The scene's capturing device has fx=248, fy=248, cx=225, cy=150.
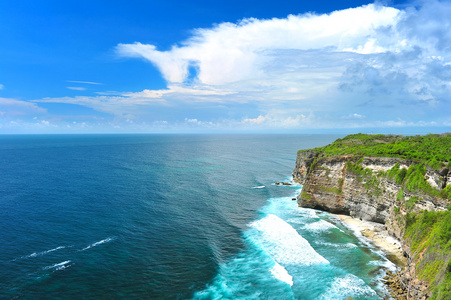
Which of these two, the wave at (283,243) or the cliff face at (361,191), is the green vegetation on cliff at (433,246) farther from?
the wave at (283,243)

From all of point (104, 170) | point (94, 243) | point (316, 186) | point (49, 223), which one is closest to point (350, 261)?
point (316, 186)

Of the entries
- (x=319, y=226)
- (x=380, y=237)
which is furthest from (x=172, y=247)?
(x=380, y=237)

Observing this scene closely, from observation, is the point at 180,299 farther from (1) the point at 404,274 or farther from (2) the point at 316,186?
(2) the point at 316,186

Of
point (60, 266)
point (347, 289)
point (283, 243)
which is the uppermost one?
point (60, 266)

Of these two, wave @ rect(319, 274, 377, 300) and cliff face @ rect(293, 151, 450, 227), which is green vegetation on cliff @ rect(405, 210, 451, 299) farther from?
wave @ rect(319, 274, 377, 300)

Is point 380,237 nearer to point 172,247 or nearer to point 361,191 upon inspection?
point 361,191

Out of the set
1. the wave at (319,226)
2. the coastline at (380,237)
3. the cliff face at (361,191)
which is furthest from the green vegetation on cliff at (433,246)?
the wave at (319,226)
